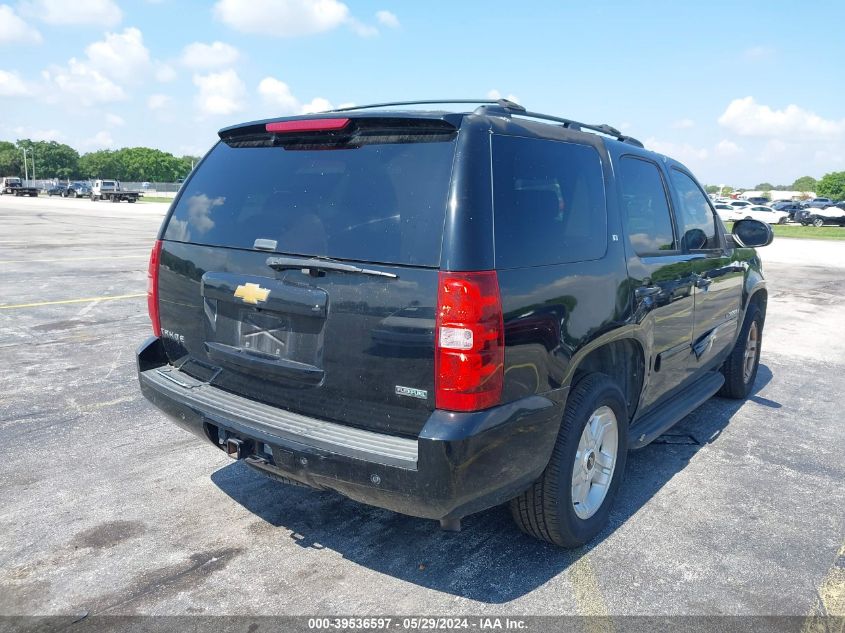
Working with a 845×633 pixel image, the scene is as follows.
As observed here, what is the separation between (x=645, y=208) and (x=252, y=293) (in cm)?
234

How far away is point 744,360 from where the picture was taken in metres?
5.74

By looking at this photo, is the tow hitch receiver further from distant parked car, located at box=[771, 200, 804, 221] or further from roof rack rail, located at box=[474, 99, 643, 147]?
distant parked car, located at box=[771, 200, 804, 221]

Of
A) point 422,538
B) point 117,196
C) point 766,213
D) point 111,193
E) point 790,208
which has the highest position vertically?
point 790,208

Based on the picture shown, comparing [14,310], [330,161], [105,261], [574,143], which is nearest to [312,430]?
[330,161]

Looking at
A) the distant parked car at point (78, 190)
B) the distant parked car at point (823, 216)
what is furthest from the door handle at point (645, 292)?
the distant parked car at point (78, 190)

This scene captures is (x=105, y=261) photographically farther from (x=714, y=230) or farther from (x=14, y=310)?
(x=714, y=230)

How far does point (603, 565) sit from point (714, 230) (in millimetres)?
2896

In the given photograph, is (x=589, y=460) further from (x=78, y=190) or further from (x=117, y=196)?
(x=78, y=190)

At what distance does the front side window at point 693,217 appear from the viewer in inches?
177

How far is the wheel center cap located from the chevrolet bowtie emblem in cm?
170

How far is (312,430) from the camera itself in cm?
279

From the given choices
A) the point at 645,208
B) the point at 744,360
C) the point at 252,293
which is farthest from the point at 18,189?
the point at 645,208

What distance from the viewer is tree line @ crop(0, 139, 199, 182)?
427 ft

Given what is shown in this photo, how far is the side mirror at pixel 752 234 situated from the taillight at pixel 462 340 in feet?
11.5
